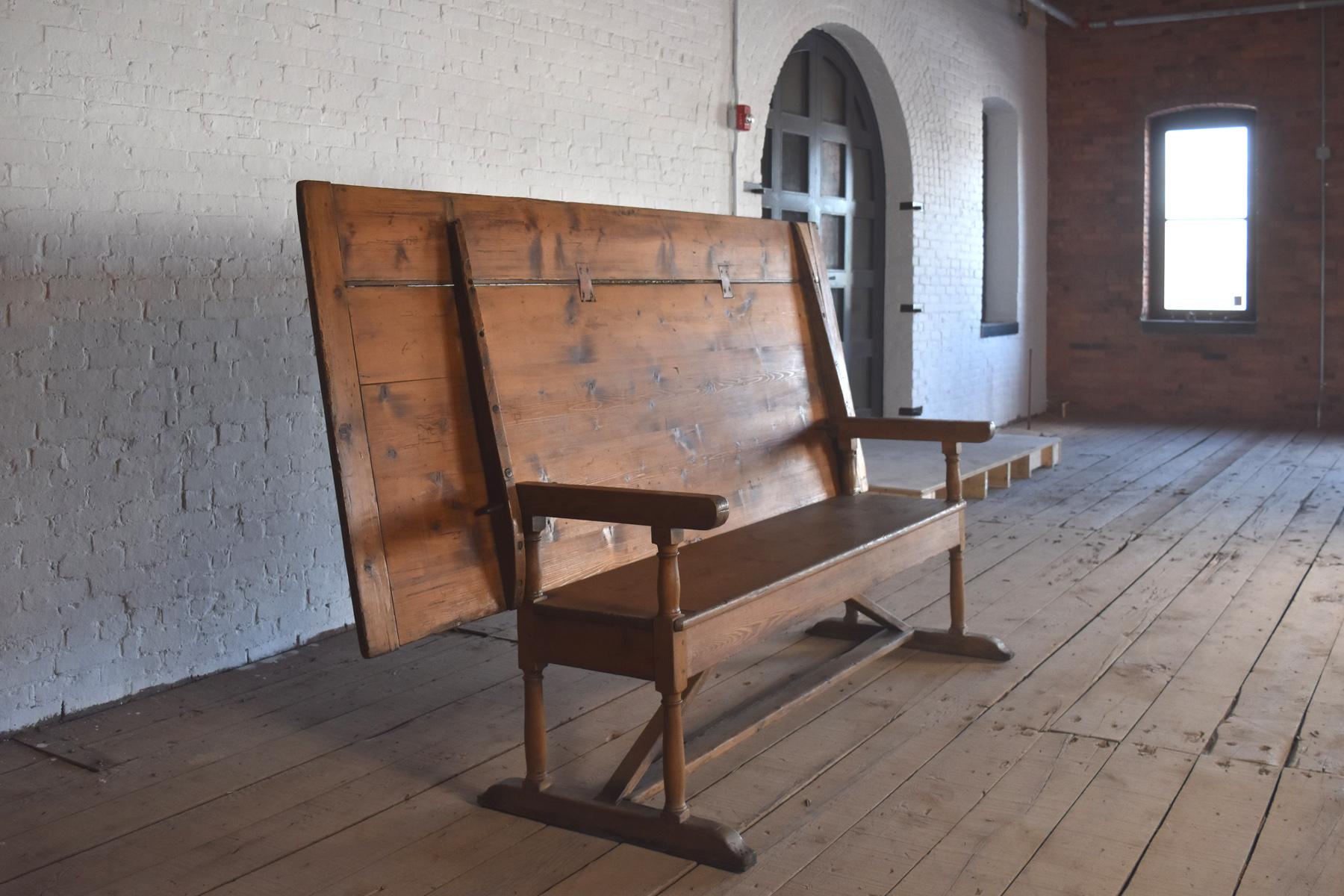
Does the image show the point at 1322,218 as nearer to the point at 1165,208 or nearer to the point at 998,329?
the point at 1165,208

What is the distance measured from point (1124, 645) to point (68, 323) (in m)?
3.03

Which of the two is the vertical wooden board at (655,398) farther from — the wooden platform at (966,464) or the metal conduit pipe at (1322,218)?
the metal conduit pipe at (1322,218)

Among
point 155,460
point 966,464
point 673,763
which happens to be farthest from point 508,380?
point 966,464

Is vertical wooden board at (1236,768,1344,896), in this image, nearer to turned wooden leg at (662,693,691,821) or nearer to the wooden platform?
turned wooden leg at (662,693,691,821)

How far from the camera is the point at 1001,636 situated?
3.77m

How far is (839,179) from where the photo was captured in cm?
734

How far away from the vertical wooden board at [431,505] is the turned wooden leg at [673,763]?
428mm

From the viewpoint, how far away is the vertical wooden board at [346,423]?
7.56 feet

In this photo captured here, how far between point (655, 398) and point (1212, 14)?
790cm

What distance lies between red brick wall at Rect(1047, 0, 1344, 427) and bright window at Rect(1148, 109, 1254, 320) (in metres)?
0.15

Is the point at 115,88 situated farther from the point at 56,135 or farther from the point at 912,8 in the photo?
the point at 912,8

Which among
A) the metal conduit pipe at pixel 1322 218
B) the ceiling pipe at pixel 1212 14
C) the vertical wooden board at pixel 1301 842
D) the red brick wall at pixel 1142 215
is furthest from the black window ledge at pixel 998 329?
the vertical wooden board at pixel 1301 842

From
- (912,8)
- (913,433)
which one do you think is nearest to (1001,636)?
(913,433)

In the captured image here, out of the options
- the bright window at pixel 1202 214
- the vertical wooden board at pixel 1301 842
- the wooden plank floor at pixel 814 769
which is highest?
the bright window at pixel 1202 214
